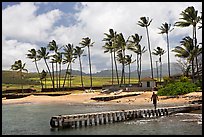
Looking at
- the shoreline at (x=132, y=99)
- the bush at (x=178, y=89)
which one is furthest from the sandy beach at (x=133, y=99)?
the bush at (x=178, y=89)

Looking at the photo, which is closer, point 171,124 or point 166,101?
point 171,124

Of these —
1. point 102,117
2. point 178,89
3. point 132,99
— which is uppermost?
point 178,89

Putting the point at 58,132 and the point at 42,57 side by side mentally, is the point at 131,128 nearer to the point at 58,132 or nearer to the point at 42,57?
Result: the point at 58,132

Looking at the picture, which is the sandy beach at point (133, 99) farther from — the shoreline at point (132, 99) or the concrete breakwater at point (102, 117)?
the concrete breakwater at point (102, 117)

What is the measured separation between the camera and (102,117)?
3344 cm

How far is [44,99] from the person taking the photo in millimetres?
78375

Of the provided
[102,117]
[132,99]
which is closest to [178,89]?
[132,99]

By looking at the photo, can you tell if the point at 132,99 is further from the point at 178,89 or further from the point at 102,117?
the point at 102,117

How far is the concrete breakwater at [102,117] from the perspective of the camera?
101 ft

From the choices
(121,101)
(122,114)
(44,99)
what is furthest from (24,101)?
(122,114)

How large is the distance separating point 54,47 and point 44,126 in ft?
265

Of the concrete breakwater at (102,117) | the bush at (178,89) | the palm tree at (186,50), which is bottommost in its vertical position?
the concrete breakwater at (102,117)

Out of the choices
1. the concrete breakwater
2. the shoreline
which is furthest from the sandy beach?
the concrete breakwater

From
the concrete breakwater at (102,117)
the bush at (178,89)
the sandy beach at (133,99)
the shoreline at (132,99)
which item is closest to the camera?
the concrete breakwater at (102,117)
